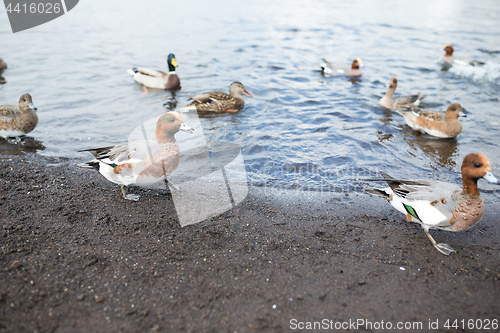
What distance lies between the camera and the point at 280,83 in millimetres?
10438

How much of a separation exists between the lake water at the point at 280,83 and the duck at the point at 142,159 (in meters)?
1.68

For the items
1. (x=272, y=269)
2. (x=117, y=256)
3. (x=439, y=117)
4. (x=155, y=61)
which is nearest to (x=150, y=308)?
(x=117, y=256)

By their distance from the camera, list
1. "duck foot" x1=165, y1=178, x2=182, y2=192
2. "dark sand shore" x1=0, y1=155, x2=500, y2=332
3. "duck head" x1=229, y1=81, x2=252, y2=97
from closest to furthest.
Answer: "dark sand shore" x1=0, y1=155, x2=500, y2=332
"duck foot" x1=165, y1=178, x2=182, y2=192
"duck head" x1=229, y1=81, x2=252, y2=97

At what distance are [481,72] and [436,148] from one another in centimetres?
659

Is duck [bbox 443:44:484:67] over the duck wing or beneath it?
over

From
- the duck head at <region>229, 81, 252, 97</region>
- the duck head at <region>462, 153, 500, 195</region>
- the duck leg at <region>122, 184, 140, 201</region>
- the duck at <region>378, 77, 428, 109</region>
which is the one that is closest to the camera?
the duck head at <region>462, 153, 500, 195</region>

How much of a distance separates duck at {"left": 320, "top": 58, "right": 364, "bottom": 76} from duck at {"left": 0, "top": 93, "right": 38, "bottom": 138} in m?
9.26

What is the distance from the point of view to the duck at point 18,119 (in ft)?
21.2

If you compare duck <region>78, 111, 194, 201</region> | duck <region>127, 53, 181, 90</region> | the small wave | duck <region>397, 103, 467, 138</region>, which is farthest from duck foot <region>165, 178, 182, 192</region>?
the small wave

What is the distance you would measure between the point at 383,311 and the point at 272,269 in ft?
3.84

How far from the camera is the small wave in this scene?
1078 centimetres

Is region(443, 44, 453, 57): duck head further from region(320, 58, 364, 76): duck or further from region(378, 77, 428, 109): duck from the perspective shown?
region(378, 77, 428, 109): duck

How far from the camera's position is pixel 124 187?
5016mm

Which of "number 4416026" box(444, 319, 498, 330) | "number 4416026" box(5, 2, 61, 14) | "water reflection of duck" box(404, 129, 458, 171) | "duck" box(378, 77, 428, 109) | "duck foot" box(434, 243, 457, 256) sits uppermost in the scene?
"number 4416026" box(5, 2, 61, 14)
